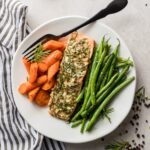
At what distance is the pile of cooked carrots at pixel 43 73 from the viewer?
8.61 feet

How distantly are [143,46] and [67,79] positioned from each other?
16.1 inches

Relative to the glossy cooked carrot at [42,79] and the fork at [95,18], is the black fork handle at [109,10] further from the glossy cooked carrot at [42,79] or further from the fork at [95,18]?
the glossy cooked carrot at [42,79]

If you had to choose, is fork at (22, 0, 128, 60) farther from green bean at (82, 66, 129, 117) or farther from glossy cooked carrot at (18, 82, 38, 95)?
green bean at (82, 66, 129, 117)

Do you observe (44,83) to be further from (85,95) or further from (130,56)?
(130,56)

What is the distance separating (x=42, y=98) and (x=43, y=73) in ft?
0.42

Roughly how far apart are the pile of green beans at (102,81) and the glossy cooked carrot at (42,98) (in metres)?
0.18

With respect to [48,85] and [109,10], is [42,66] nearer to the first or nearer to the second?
[48,85]

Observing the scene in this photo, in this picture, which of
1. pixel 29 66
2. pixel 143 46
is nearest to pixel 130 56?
pixel 143 46

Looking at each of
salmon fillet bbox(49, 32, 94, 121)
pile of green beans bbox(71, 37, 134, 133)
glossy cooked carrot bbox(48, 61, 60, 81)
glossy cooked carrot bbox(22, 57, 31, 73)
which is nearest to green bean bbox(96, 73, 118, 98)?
pile of green beans bbox(71, 37, 134, 133)

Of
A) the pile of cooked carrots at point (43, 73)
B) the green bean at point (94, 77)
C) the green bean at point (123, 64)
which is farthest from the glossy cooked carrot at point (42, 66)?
the green bean at point (123, 64)

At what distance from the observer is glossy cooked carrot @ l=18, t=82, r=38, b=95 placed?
265 centimetres

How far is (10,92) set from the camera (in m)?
2.81

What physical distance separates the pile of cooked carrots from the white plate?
5cm

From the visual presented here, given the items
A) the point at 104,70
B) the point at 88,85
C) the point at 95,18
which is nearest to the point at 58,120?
the point at 88,85
